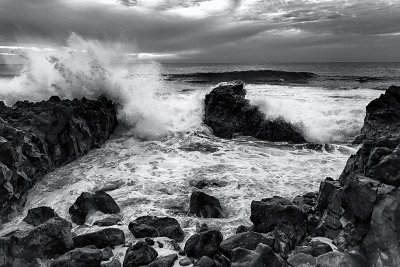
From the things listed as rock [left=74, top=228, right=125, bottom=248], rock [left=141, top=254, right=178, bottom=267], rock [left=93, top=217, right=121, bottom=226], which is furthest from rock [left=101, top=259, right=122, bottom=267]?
rock [left=93, top=217, right=121, bottom=226]

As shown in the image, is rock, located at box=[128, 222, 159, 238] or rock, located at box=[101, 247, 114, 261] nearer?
rock, located at box=[101, 247, 114, 261]

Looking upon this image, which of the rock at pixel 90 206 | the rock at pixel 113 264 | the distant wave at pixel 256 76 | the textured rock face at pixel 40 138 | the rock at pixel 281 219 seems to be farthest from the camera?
the distant wave at pixel 256 76

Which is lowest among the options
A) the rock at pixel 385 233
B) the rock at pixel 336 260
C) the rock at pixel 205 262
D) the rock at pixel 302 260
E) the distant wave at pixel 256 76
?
the rock at pixel 205 262

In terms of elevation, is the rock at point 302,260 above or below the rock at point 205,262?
above

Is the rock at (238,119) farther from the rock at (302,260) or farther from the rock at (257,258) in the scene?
the rock at (257,258)

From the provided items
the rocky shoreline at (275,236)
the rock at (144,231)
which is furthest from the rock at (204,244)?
the rock at (144,231)

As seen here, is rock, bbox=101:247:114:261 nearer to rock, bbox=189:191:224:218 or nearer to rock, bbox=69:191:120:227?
Answer: rock, bbox=69:191:120:227

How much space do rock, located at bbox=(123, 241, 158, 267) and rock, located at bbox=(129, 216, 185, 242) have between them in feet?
2.29

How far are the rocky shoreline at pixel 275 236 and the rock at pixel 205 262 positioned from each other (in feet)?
0.04

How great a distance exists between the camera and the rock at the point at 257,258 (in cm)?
416

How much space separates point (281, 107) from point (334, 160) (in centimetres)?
429

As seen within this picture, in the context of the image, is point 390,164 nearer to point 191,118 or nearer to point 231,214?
point 231,214

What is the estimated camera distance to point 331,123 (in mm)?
13844

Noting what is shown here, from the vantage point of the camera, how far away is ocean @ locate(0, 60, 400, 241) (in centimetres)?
731
